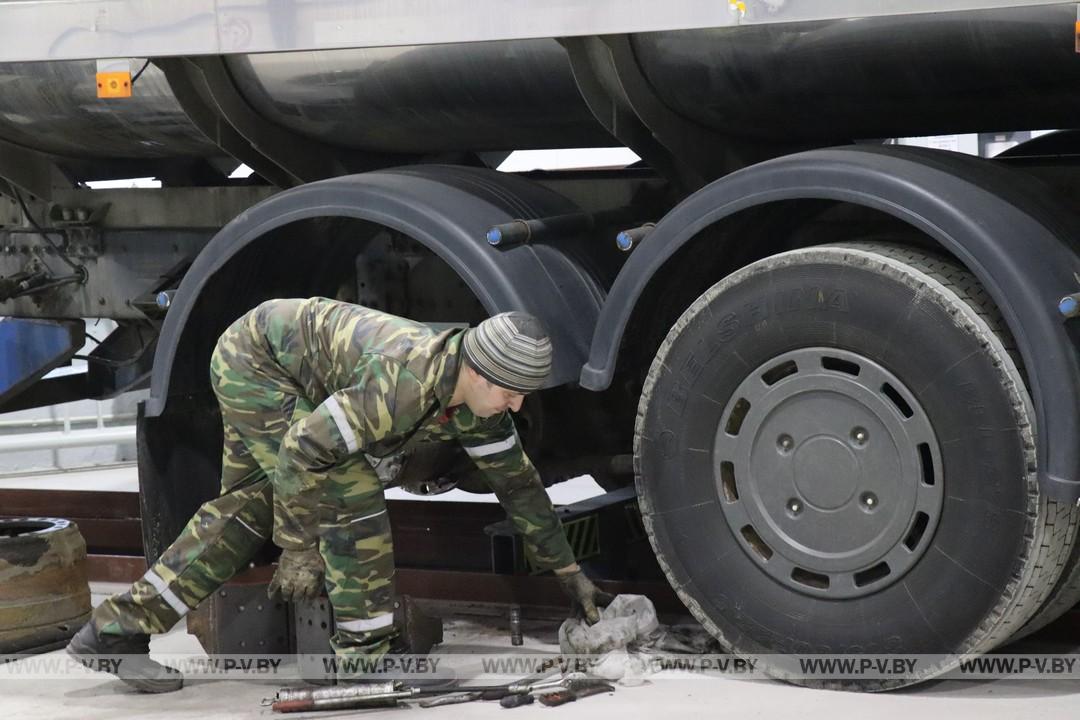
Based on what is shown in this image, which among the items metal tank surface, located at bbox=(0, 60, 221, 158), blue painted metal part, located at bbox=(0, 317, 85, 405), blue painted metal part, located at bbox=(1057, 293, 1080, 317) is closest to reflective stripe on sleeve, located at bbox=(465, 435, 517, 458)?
blue painted metal part, located at bbox=(1057, 293, 1080, 317)

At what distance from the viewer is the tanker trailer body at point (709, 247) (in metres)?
3.90

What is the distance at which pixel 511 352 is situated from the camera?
401cm

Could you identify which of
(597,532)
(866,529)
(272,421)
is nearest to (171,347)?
(272,421)

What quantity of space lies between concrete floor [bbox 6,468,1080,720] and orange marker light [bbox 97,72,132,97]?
1732mm

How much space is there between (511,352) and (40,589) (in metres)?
1.96

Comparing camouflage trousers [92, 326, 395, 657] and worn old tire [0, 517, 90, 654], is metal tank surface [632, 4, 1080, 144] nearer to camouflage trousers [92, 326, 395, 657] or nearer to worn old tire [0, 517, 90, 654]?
camouflage trousers [92, 326, 395, 657]

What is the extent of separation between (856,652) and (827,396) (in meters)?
0.65

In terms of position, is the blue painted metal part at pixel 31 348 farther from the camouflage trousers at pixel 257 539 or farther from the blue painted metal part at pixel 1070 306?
the blue painted metal part at pixel 1070 306

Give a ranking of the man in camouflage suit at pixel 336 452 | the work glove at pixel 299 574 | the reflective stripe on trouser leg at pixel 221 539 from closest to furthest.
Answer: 1. the man in camouflage suit at pixel 336 452
2. the work glove at pixel 299 574
3. the reflective stripe on trouser leg at pixel 221 539

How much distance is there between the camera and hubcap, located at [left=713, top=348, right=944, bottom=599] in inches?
157

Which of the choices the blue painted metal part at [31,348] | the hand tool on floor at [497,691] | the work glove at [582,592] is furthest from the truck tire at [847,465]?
the blue painted metal part at [31,348]

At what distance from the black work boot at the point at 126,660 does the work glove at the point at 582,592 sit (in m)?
1.13

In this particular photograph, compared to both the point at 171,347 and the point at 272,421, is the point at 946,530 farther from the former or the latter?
the point at 171,347

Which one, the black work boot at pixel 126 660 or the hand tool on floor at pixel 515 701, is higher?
the black work boot at pixel 126 660
